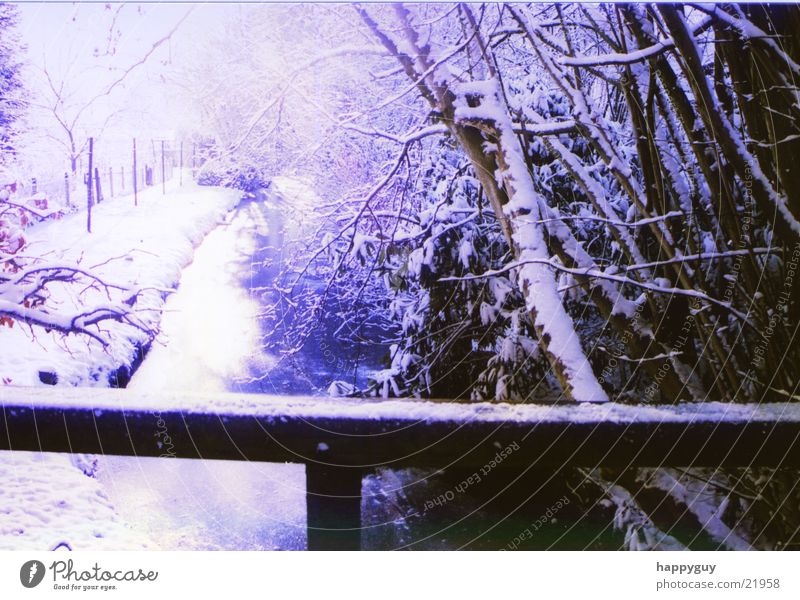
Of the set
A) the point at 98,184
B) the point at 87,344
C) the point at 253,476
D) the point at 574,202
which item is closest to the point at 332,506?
the point at 253,476

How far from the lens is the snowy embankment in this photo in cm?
102

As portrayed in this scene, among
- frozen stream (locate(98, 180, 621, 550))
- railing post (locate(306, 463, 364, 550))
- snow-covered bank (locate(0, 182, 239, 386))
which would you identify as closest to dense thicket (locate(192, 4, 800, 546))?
frozen stream (locate(98, 180, 621, 550))

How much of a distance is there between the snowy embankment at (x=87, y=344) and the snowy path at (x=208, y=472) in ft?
0.11

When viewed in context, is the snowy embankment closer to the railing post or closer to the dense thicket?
the dense thicket

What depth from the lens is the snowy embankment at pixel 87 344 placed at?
3.35ft

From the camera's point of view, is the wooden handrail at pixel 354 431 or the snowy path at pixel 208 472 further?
the snowy path at pixel 208 472

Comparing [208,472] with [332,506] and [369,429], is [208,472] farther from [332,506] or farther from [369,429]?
[369,429]

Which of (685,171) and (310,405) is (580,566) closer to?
(310,405)

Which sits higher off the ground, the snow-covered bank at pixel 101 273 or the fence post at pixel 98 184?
the fence post at pixel 98 184

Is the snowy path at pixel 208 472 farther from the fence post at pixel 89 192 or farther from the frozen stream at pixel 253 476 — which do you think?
the fence post at pixel 89 192

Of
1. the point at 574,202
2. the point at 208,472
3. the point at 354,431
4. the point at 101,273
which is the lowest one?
the point at 208,472

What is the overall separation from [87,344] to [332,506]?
604mm

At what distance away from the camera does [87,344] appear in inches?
43.5

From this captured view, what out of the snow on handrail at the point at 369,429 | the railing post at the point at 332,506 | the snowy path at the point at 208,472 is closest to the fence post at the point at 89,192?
the snowy path at the point at 208,472
